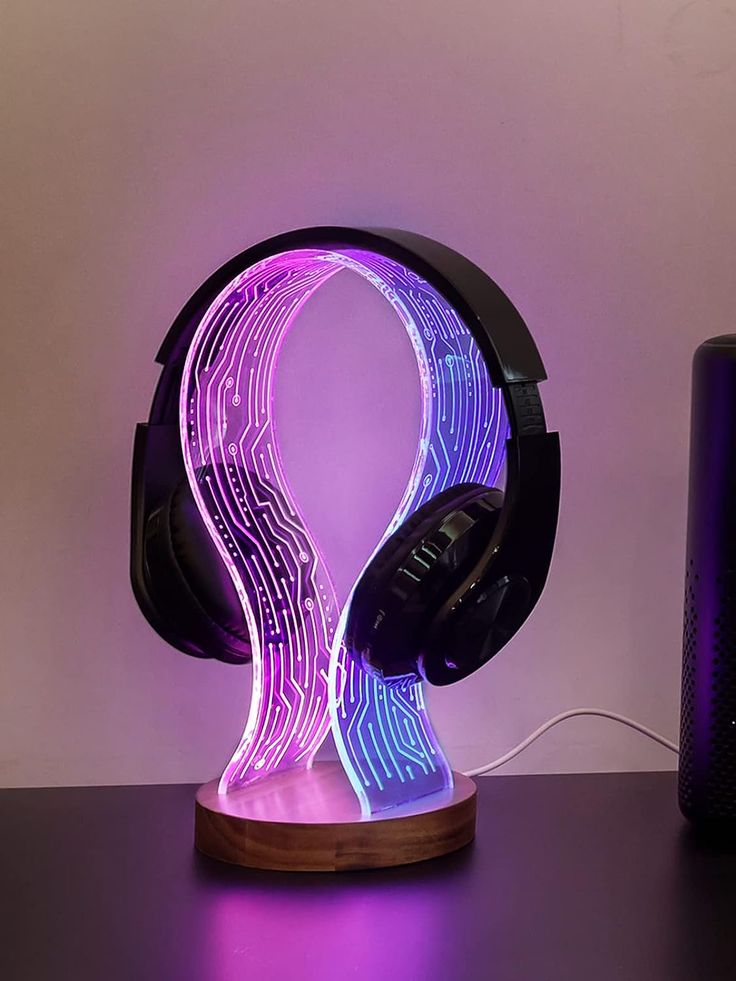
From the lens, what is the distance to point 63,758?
3.61ft

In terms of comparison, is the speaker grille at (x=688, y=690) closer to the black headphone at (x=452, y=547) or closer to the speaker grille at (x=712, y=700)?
the speaker grille at (x=712, y=700)

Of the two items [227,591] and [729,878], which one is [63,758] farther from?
[729,878]

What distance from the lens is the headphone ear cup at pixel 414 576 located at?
32.7 inches

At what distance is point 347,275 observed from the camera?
109 centimetres

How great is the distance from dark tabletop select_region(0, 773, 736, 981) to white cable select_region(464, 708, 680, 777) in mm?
75

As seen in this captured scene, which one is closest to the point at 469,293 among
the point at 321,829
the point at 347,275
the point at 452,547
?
the point at 452,547

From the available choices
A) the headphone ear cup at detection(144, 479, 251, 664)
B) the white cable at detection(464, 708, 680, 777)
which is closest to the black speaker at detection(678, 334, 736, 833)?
the white cable at detection(464, 708, 680, 777)

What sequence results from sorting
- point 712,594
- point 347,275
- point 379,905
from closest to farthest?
point 379,905 → point 712,594 → point 347,275

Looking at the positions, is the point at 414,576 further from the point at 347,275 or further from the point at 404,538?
the point at 347,275

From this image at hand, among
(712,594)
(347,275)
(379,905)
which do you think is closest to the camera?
(379,905)

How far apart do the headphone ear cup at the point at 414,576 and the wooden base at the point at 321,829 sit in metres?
0.11

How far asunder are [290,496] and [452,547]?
20 centimetres

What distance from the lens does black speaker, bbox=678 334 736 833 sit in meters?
0.95

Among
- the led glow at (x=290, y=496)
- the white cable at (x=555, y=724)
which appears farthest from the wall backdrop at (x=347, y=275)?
the led glow at (x=290, y=496)
